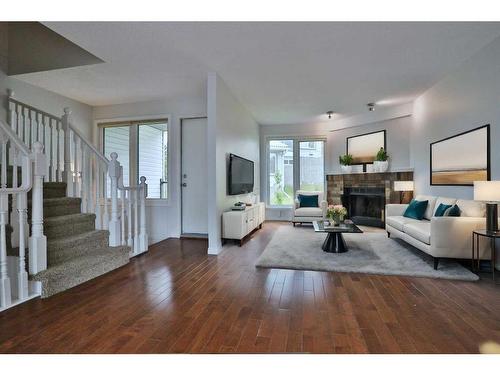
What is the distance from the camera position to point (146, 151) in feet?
17.6

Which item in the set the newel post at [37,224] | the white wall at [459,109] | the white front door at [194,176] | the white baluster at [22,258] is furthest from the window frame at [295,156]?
the white baluster at [22,258]

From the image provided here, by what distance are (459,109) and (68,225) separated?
5.35m

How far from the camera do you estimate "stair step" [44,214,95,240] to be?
115 inches

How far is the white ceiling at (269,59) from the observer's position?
111 inches

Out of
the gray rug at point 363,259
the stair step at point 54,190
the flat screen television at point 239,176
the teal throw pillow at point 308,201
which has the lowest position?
the gray rug at point 363,259

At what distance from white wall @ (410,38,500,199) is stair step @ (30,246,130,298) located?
4.55 meters

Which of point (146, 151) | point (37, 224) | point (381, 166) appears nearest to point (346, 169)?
point (381, 166)

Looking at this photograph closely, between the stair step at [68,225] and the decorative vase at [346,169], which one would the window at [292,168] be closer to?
the decorative vase at [346,169]

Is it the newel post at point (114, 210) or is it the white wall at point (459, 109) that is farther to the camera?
the newel post at point (114, 210)

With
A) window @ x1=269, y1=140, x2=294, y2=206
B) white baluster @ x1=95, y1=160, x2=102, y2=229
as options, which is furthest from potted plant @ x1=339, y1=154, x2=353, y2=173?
white baluster @ x1=95, y1=160, x2=102, y2=229

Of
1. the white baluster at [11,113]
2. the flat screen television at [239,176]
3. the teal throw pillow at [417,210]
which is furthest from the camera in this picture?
the flat screen television at [239,176]

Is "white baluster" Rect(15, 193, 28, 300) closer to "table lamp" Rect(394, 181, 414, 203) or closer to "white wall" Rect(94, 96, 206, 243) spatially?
"white wall" Rect(94, 96, 206, 243)

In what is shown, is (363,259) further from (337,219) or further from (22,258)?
(22,258)

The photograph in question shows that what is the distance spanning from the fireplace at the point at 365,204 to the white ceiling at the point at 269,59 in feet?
6.87
